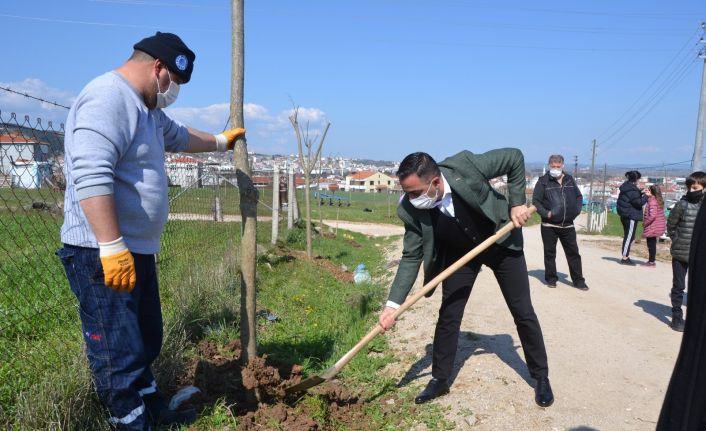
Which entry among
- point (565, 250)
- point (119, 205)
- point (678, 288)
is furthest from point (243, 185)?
point (565, 250)

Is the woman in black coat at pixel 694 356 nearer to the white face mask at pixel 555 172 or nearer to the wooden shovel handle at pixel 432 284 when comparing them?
the wooden shovel handle at pixel 432 284

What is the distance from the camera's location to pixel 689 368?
1394mm

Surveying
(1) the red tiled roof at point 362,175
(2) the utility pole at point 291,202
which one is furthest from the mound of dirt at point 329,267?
(1) the red tiled roof at point 362,175

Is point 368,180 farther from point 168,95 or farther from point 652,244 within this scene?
point 168,95

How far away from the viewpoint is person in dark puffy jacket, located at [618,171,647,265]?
983 centimetres

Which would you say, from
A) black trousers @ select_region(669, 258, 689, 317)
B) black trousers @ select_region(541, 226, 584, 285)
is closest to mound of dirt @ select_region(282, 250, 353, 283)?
black trousers @ select_region(541, 226, 584, 285)

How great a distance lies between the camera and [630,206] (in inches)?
389

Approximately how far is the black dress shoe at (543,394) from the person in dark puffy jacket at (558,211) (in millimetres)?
3855

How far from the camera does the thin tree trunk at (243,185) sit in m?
3.38

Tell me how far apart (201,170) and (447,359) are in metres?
4.72

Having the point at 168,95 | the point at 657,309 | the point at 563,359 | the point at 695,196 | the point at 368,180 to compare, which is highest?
the point at 168,95

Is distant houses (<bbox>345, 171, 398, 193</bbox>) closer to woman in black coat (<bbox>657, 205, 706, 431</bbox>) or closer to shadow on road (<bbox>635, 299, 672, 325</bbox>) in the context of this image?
shadow on road (<bbox>635, 299, 672, 325</bbox>)

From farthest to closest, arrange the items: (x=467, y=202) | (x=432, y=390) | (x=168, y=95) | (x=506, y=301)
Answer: (x=432, y=390) < (x=506, y=301) < (x=467, y=202) < (x=168, y=95)

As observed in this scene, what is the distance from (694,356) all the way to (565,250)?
649 cm
